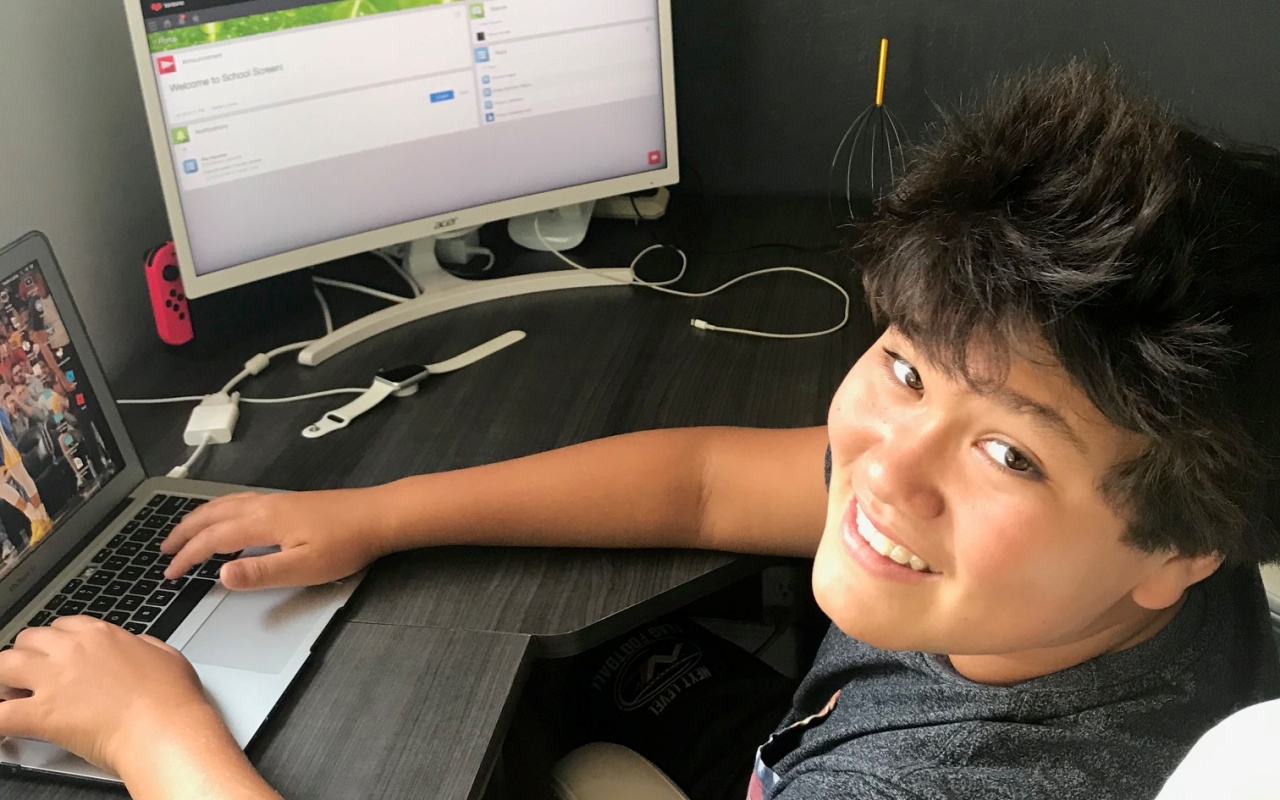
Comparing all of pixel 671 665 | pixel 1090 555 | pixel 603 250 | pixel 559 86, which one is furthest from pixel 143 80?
pixel 1090 555

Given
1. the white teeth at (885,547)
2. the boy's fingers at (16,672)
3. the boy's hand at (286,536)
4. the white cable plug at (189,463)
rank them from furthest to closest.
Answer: the white cable plug at (189,463), the boy's hand at (286,536), the boy's fingers at (16,672), the white teeth at (885,547)

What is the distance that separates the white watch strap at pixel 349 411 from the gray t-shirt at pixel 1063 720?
604 mm

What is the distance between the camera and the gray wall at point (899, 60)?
142cm

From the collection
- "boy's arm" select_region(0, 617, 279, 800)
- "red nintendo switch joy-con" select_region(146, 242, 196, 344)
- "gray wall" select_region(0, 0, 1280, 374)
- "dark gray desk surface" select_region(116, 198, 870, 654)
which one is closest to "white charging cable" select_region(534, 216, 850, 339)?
"dark gray desk surface" select_region(116, 198, 870, 654)

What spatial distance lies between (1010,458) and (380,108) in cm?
88

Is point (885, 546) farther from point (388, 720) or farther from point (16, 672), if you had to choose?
point (16, 672)

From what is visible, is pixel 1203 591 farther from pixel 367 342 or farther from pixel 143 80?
pixel 143 80

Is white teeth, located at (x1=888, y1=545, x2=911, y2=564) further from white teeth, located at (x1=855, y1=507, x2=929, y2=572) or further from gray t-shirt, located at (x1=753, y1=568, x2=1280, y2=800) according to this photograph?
gray t-shirt, located at (x1=753, y1=568, x2=1280, y2=800)

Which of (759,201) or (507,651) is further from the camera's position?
(759,201)

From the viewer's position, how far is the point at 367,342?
1283mm

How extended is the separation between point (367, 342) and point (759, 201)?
0.67 metres

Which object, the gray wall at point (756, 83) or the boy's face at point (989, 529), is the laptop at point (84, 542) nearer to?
the gray wall at point (756, 83)

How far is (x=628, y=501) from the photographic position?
93 centimetres

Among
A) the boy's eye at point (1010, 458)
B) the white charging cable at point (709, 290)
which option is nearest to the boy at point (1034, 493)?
the boy's eye at point (1010, 458)
